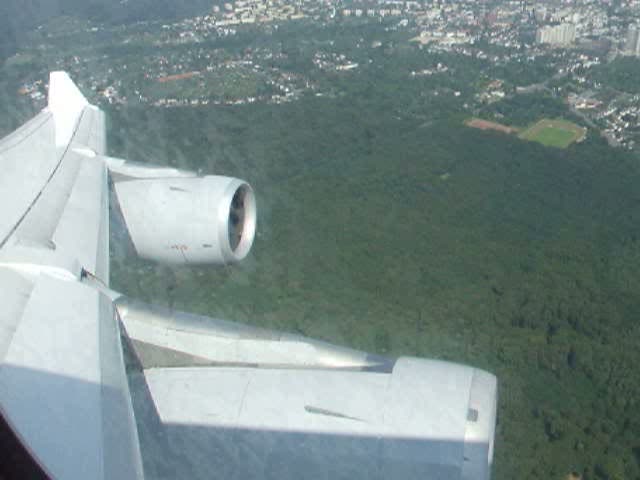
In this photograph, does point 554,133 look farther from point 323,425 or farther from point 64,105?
point 323,425

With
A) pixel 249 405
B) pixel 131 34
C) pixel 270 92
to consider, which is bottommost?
pixel 270 92

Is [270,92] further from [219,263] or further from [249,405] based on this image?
[249,405]

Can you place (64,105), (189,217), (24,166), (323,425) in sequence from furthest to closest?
(64,105), (189,217), (24,166), (323,425)

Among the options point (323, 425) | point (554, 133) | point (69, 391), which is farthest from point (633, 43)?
point (69, 391)

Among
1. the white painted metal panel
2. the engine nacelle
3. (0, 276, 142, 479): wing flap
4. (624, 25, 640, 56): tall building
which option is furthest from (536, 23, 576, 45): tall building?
(0, 276, 142, 479): wing flap

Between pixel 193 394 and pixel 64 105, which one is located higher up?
pixel 64 105

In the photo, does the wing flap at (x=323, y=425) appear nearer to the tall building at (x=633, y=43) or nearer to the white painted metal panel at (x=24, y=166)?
the white painted metal panel at (x=24, y=166)

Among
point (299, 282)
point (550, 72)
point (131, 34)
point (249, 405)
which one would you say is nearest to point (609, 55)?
point (550, 72)
